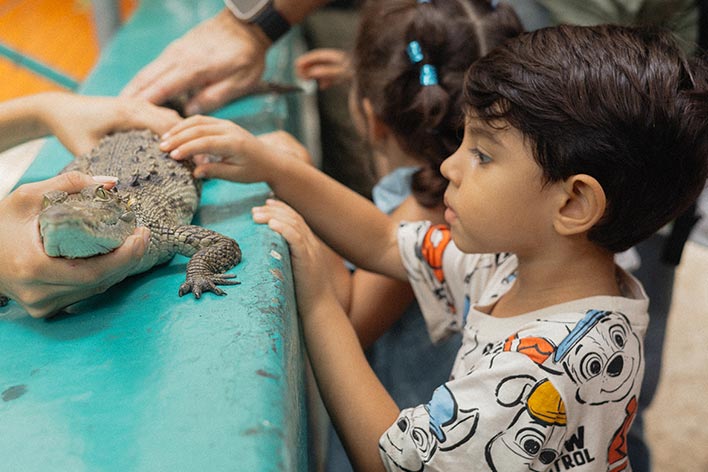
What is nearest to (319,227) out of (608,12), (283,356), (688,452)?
(283,356)

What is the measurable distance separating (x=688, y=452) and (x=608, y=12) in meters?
1.34

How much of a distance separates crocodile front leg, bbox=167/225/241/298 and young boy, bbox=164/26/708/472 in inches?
5.2

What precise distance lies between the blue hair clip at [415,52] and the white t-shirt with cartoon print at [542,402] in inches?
28.9

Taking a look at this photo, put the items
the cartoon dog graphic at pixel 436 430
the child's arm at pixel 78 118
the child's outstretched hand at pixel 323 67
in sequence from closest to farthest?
the cartoon dog graphic at pixel 436 430 < the child's arm at pixel 78 118 < the child's outstretched hand at pixel 323 67

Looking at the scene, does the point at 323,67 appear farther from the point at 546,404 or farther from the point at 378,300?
the point at 546,404

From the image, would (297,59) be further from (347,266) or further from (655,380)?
(655,380)

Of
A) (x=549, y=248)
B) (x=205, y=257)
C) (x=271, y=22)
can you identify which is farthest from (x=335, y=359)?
→ (x=271, y=22)

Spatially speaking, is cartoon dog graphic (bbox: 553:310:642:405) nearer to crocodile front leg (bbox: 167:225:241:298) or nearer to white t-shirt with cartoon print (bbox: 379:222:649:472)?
white t-shirt with cartoon print (bbox: 379:222:649:472)

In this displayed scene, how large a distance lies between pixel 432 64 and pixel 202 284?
85 centimetres

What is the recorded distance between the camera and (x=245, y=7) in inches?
67.7

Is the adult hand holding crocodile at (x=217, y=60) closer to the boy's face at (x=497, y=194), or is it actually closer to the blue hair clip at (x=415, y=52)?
the blue hair clip at (x=415, y=52)

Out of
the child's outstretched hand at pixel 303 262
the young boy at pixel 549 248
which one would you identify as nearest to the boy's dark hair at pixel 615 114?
the young boy at pixel 549 248

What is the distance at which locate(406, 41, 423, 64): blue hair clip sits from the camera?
1.52m

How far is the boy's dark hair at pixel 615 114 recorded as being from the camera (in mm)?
896
